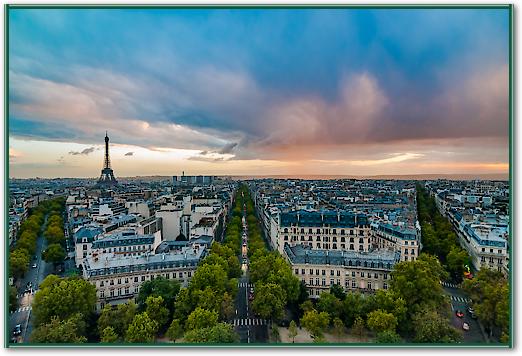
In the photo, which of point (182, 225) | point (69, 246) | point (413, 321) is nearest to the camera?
point (413, 321)

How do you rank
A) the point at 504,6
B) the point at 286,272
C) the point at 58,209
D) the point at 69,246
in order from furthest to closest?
the point at 58,209 → the point at 69,246 → the point at 286,272 → the point at 504,6

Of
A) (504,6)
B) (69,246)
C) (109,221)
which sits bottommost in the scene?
(69,246)

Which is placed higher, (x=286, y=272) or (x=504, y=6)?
(x=504, y=6)

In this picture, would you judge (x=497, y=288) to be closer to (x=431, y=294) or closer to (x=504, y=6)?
(x=431, y=294)

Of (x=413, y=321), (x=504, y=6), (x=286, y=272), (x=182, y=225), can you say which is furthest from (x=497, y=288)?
(x=182, y=225)

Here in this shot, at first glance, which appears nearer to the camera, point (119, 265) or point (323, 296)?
point (323, 296)

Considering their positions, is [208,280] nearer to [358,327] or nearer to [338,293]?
[338,293]

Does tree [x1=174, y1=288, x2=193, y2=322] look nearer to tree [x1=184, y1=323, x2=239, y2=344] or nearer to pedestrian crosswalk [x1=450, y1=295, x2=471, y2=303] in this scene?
tree [x1=184, y1=323, x2=239, y2=344]
